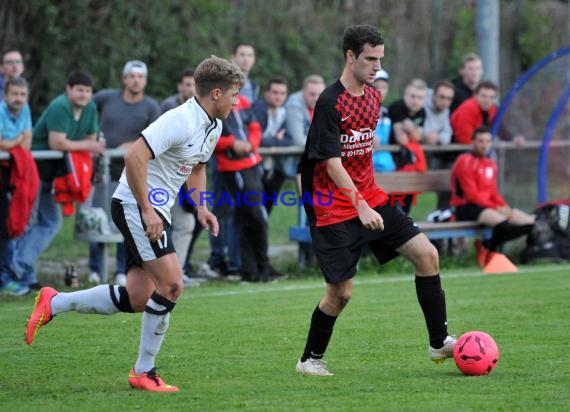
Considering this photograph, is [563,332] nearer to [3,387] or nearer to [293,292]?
[293,292]

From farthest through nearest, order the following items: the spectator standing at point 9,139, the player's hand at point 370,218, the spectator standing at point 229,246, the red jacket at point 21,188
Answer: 1. the spectator standing at point 229,246
2. the spectator standing at point 9,139
3. the red jacket at point 21,188
4. the player's hand at point 370,218

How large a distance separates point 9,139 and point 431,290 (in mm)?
5410

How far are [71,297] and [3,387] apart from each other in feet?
2.21

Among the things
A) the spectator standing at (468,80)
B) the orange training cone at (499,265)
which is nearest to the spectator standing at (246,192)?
the orange training cone at (499,265)

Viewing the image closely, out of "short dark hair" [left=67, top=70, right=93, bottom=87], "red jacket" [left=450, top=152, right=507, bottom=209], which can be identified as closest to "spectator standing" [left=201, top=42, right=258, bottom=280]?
"short dark hair" [left=67, top=70, right=93, bottom=87]

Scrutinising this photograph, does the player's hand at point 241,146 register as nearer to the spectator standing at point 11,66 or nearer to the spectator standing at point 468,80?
the spectator standing at point 11,66

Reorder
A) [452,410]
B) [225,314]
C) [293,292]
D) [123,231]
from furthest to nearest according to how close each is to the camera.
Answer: [293,292]
[225,314]
[123,231]
[452,410]

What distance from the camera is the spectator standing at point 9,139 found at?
1101cm

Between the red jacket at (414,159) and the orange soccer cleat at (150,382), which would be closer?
the orange soccer cleat at (150,382)

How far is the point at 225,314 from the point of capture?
9641mm

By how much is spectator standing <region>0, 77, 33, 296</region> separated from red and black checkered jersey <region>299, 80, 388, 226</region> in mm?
4708

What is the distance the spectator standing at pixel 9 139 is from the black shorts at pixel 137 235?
4.53 m

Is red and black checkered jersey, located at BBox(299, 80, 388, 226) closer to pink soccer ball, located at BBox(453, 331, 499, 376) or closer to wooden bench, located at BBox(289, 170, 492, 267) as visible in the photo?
pink soccer ball, located at BBox(453, 331, 499, 376)

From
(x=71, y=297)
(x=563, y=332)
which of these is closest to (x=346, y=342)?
(x=563, y=332)
